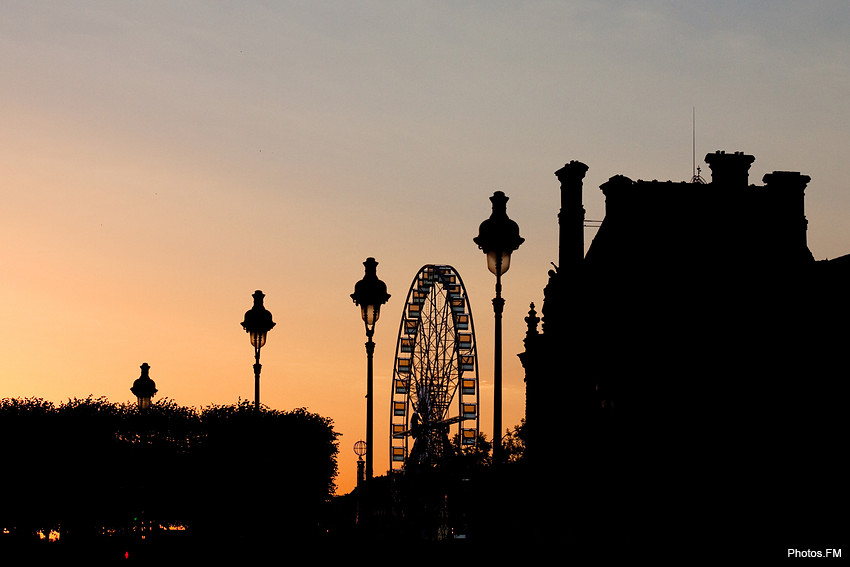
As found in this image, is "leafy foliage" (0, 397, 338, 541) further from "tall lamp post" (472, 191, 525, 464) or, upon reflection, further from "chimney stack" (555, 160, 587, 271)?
"tall lamp post" (472, 191, 525, 464)

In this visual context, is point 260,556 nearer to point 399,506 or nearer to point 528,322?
point 399,506

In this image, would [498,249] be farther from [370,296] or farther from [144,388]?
[144,388]

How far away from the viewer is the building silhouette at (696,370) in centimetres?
5341

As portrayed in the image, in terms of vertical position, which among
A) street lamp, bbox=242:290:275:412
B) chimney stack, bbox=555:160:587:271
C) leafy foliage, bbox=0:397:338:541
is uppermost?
chimney stack, bbox=555:160:587:271

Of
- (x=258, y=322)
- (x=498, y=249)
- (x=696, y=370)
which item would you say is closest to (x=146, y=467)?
(x=696, y=370)

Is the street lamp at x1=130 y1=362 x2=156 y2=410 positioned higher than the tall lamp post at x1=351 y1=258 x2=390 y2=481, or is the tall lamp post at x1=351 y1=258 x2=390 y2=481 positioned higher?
the tall lamp post at x1=351 y1=258 x2=390 y2=481

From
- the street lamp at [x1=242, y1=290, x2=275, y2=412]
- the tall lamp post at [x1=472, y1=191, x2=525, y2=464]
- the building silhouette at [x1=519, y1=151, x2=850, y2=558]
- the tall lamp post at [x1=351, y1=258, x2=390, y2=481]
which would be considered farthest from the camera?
the building silhouette at [x1=519, y1=151, x2=850, y2=558]

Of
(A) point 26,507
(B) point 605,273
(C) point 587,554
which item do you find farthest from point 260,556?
(A) point 26,507

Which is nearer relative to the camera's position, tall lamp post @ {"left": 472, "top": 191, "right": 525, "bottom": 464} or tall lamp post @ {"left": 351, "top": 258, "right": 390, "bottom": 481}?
tall lamp post @ {"left": 472, "top": 191, "right": 525, "bottom": 464}

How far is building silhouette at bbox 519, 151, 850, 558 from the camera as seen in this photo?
53406mm

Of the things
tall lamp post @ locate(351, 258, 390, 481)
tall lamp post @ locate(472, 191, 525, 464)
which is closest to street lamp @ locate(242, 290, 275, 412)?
tall lamp post @ locate(351, 258, 390, 481)

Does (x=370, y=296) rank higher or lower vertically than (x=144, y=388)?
higher

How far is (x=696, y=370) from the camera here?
2381 inches

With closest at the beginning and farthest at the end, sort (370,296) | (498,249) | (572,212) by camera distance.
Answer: (498,249) → (370,296) → (572,212)
